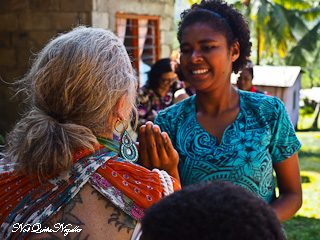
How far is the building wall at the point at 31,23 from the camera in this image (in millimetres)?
5348

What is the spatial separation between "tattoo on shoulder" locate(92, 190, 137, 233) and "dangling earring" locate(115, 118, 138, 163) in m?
0.26

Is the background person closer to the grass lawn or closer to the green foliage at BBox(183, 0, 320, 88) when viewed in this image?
the grass lawn

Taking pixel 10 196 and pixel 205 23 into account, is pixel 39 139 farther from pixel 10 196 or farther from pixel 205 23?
pixel 205 23

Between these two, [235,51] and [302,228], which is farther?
[302,228]

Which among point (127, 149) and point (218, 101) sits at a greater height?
point (218, 101)

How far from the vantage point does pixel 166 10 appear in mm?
7305

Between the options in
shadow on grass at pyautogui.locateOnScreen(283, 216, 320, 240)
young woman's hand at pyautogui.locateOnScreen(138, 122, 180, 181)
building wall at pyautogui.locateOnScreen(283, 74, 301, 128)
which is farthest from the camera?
building wall at pyautogui.locateOnScreen(283, 74, 301, 128)

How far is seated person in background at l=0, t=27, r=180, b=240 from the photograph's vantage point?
50.8 inches

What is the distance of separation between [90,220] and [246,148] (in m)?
0.90

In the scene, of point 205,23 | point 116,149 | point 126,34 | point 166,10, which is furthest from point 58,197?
point 166,10

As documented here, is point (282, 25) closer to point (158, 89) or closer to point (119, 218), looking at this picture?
point (158, 89)

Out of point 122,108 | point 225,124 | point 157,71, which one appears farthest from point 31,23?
point 122,108

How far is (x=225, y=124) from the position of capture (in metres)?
2.00

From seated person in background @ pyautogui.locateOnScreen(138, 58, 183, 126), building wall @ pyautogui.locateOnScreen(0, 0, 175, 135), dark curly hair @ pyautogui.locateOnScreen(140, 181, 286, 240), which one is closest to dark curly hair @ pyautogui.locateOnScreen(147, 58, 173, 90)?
seated person in background @ pyautogui.locateOnScreen(138, 58, 183, 126)
